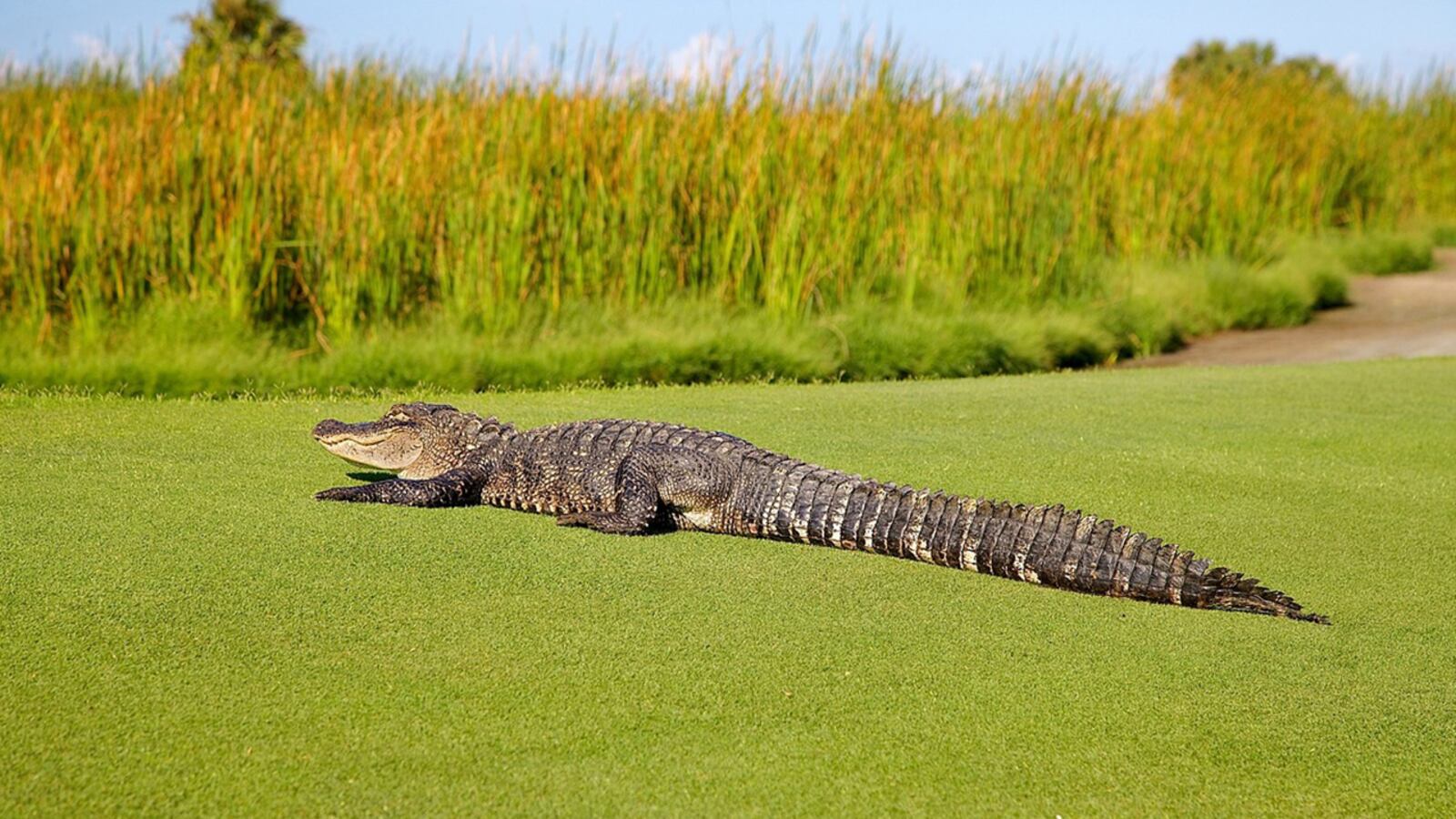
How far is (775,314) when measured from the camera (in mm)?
8547

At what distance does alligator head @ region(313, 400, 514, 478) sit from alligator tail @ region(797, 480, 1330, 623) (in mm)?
1298

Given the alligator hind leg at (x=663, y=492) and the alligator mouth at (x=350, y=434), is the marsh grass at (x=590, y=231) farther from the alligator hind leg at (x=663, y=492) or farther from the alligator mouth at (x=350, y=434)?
the alligator hind leg at (x=663, y=492)

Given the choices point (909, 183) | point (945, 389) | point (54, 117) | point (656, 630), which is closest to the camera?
point (656, 630)

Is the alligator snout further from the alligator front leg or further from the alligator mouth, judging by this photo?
the alligator front leg

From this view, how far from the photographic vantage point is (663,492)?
4086 mm

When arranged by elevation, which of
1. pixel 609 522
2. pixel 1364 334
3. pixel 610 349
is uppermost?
pixel 1364 334

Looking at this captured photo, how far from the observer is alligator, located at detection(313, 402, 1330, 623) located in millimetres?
3314

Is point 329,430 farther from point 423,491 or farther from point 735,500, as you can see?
point 735,500

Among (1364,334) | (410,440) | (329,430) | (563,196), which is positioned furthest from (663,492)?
(1364,334)

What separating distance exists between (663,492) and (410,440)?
3.55 feet

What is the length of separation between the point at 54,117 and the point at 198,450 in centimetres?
449

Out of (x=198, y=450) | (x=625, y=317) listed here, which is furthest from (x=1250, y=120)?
(x=198, y=450)

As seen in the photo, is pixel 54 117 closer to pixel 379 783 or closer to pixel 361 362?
pixel 361 362

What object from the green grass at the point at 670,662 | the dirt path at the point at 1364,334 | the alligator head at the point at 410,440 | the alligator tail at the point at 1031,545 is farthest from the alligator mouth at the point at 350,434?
the dirt path at the point at 1364,334
